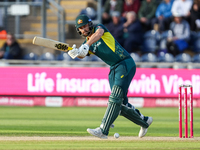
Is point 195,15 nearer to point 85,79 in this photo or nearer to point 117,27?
point 117,27

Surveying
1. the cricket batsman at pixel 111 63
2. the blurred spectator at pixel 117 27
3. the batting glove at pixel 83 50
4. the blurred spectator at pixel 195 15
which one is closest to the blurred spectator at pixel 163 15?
the blurred spectator at pixel 195 15

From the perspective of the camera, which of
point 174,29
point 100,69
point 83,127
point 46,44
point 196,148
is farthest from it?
point 174,29

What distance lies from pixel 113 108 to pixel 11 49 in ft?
33.6

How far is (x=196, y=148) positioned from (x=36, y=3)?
11877 millimetres

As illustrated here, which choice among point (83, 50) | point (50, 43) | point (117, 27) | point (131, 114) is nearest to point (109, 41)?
point (83, 50)

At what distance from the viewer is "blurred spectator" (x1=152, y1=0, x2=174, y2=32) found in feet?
52.8

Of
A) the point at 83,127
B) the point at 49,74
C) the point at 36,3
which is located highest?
the point at 36,3

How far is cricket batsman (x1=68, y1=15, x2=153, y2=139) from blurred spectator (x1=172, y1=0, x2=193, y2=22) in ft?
33.3

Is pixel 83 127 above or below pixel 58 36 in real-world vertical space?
below

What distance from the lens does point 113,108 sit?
6297mm

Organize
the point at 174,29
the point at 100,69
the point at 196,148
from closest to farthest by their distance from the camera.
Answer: the point at 196,148, the point at 100,69, the point at 174,29

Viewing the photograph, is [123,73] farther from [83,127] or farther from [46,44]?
[83,127]

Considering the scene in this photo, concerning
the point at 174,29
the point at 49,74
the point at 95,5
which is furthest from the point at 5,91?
the point at 174,29

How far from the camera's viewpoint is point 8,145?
5840 mm
